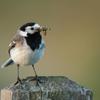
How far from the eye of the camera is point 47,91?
276 cm

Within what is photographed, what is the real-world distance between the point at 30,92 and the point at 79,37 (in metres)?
4.02

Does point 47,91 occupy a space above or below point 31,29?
below

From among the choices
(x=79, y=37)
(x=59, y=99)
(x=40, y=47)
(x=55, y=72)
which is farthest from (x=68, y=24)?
(x=59, y=99)

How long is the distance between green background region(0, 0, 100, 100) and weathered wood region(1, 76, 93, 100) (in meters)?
2.76

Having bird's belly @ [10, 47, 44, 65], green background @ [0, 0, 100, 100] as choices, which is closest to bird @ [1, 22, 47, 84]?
bird's belly @ [10, 47, 44, 65]

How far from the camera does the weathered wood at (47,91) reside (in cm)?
274

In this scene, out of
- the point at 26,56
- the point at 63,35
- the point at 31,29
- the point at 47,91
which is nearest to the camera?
the point at 47,91

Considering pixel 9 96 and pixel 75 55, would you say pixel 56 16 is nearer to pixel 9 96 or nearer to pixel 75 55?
pixel 75 55

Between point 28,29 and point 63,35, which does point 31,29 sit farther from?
point 63,35

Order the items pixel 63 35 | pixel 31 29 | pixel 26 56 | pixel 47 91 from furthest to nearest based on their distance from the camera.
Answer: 1. pixel 63 35
2. pixel 26 56
3. pixel 31 29
4. pixel 47 91

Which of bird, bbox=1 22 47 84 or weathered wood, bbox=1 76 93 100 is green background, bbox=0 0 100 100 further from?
weathered wood, bbox=1 76 93 100

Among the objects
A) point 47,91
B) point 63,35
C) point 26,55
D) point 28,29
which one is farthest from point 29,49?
point 63,35

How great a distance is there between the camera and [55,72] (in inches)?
240

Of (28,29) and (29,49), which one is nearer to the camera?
(28,29)
